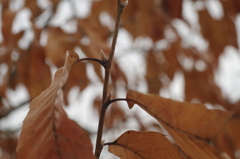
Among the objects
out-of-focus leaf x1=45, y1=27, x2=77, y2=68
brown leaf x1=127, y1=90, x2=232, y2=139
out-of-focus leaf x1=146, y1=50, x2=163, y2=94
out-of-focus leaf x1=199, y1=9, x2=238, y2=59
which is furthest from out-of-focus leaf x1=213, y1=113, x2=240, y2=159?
brown leaf x1=127, y1=90, x2=232, y2=139

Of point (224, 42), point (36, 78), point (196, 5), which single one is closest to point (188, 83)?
point (224, 42)

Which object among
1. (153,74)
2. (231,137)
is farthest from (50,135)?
(153,74)

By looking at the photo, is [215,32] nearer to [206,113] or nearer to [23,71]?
[23,71]

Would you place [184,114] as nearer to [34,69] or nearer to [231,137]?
[34,69]

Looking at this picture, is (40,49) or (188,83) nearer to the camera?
(40,49)

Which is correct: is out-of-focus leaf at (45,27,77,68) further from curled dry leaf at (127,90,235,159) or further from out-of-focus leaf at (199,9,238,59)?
out-of-focus leaf at (199,9,238,59)

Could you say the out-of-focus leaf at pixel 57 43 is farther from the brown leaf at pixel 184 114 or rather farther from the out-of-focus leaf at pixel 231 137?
the out-of-focus leaf at pixel 231 137
